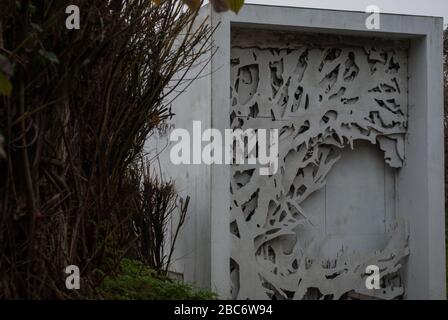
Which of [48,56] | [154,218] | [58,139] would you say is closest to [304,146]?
[154,218]

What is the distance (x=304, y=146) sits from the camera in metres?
7.26

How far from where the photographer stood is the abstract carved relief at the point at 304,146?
277 inches

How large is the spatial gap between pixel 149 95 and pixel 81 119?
0.90 metres

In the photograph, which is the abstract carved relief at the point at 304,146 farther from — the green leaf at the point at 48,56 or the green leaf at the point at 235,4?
the green leaf at the point at 235,4

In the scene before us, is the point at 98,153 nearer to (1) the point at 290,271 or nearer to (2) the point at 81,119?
(2) the point at 81,119

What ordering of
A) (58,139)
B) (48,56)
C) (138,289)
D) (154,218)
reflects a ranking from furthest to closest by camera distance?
(154,218)
(138,289)
(58,139)
(48,56)

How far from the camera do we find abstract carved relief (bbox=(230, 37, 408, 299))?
703 cm

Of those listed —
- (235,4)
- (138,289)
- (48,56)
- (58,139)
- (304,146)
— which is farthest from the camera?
(304,146)

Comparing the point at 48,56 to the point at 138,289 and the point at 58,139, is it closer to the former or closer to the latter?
the point at 58,139

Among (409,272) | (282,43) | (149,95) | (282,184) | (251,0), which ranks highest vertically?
(251,0)

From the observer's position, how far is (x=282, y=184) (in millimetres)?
7148

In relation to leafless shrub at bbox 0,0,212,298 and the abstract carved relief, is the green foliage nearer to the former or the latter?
leafless shrub at bbox 0,0,212,298

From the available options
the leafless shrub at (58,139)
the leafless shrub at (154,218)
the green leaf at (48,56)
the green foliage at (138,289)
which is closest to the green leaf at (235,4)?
the leafless shrub at (58,139)

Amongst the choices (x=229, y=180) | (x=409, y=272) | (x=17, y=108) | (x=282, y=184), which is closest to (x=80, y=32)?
(x=17, y=108)
